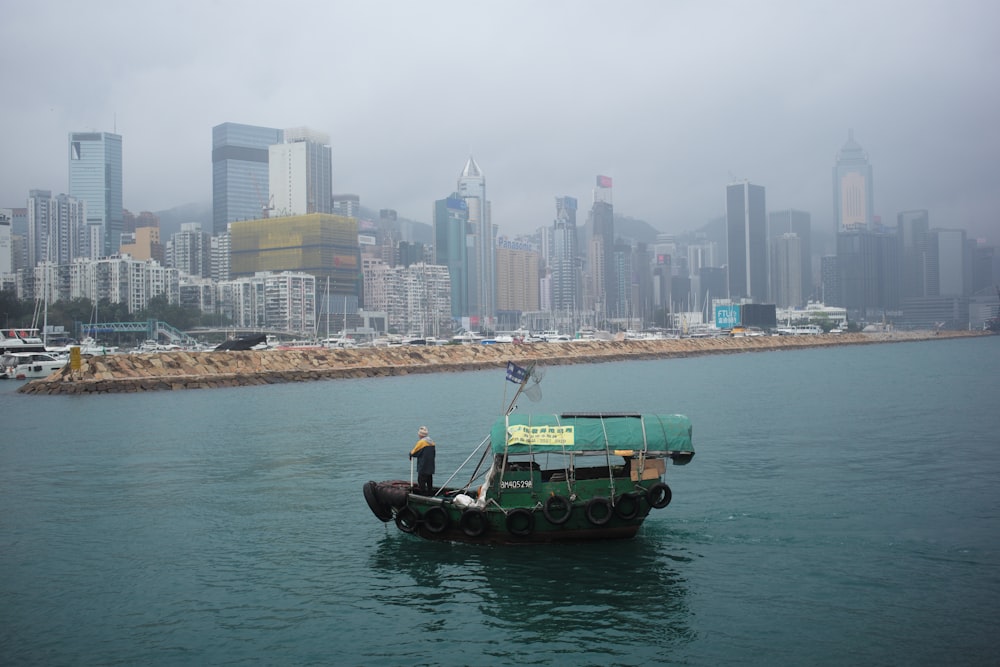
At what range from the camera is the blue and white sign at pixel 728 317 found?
170m

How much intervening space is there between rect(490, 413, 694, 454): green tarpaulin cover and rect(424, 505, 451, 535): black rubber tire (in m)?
1.67

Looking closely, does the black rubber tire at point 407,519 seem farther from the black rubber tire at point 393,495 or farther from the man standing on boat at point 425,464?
the man standing on boat at point 425,464

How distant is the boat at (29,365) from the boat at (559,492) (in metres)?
66.6

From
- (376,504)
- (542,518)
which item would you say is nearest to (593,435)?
(542,518)

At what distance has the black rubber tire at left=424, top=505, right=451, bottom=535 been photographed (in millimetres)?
17875

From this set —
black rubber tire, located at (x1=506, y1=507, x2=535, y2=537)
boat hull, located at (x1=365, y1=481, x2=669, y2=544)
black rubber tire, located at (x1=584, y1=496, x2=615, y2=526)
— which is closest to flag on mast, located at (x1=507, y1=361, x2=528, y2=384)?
boat hull, located at (x1=365, y1=481, x2=669, y2=544)

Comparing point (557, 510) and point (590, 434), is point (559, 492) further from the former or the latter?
point (590, 434)

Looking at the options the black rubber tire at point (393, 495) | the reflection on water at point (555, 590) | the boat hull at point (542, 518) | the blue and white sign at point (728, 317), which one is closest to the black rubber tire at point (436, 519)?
the boat hull at point (542, 518)

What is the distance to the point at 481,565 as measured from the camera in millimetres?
17016

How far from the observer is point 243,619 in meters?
14.3

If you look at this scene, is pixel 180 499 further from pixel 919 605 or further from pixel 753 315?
pixel 753 315

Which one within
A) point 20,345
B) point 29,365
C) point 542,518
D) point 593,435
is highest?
point 20,345

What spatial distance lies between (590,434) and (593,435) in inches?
2.6

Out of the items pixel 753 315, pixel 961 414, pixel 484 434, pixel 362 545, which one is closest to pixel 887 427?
pixel 961 414
